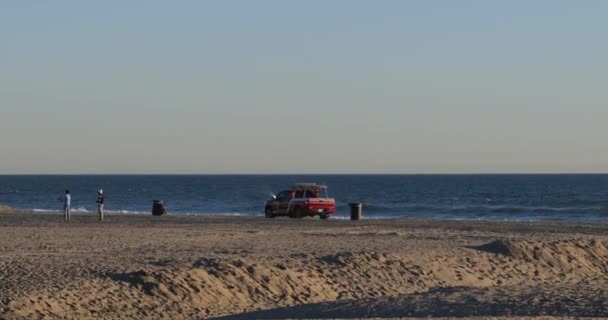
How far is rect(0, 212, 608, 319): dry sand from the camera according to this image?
60.2 ft

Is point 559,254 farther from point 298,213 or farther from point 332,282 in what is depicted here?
point 298,213

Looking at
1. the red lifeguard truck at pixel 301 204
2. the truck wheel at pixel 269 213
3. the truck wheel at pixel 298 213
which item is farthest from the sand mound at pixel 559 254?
the truck wheel at pixel 269 213

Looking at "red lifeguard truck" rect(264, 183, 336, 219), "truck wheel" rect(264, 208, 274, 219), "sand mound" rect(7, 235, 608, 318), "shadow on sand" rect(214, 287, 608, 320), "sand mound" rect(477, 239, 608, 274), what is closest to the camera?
"shadow on sand" rect(214, 287, 608, 320)

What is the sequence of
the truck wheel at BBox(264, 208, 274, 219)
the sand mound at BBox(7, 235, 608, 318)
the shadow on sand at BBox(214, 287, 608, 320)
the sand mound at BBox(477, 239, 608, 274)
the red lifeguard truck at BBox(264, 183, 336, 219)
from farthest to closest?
the truck wheel at BBox(264, 208, 274, 219) < the red lifeguard truck at BBox(264, 183, 336, 219) < the sand mound at BBox(477, 239, 608, 274) < the sand mound at BBox(7, 235, 608, 318) < the shadow on sand at BBox(214, 287, 608, 320)

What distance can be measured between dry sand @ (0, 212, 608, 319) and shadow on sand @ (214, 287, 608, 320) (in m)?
0.02

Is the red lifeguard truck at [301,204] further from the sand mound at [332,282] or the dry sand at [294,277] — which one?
the sand mound at [332,282]

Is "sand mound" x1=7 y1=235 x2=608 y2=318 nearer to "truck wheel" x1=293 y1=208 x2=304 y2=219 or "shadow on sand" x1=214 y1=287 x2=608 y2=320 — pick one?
"shadow on sand" x1=214 y1=287 x2=608 y2=320

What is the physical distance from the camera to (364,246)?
95.5 ft

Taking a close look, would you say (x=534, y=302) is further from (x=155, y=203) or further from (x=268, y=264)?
(x=155, y=203)

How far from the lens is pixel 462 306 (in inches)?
700

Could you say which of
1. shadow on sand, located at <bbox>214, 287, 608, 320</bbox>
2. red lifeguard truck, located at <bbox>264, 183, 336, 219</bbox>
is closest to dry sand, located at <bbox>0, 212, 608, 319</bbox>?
shadow on sand, located at <bbox>214, 287, 608, 320</bbox>

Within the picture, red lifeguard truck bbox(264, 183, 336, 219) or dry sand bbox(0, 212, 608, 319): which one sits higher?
red lifeguard truck bbox(264, 183, 336, 219)

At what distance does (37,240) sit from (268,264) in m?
9.14

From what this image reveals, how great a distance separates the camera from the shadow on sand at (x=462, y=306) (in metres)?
17.2
